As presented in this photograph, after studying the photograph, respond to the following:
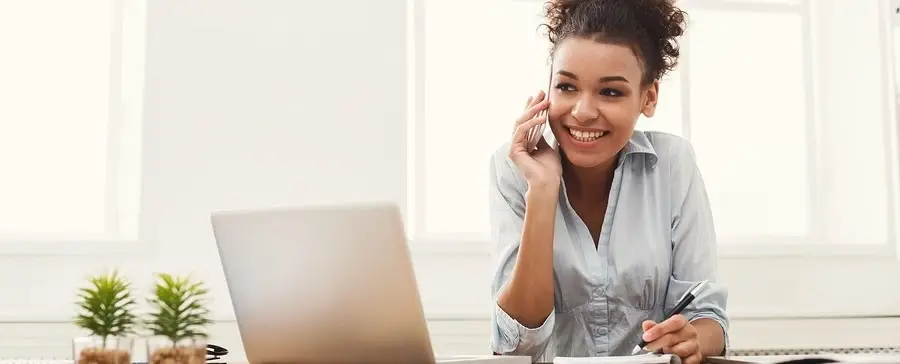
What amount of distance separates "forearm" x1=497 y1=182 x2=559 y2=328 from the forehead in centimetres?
26

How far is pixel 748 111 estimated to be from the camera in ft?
10.4

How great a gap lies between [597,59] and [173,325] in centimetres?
101

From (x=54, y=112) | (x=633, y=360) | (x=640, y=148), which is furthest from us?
(x=54, y=112)

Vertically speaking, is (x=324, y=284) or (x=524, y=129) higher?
(x=524, y=129)

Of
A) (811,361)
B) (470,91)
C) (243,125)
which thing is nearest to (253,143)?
(243,125)

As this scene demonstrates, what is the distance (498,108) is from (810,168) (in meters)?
1.09

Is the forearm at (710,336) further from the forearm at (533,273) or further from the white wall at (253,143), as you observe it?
the white wall at (253,143)

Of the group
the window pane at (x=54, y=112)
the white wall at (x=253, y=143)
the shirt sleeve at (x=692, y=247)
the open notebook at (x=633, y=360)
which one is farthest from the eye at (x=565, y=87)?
the window pane at (x=54, y=112)

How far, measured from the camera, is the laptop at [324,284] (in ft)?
3.30

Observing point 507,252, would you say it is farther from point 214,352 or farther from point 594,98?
point 214,352

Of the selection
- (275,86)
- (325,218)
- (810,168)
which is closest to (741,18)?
(810,168)

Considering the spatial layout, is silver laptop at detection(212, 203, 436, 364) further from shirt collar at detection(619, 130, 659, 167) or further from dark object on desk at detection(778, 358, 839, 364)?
shirt collar at detection(619, 130, 659, 167)

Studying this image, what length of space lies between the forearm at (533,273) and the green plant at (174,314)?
0.75 meters

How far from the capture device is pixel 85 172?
286 centimetres
